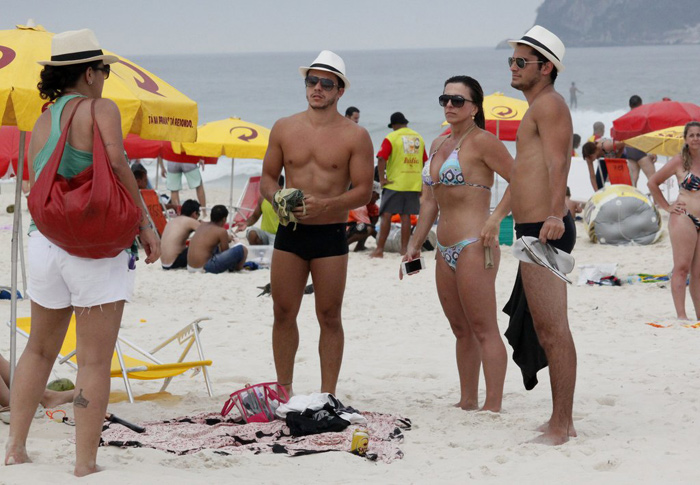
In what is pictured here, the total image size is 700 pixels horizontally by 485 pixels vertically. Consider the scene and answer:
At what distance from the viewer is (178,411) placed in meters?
5.18

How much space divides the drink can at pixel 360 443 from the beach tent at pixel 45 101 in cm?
175

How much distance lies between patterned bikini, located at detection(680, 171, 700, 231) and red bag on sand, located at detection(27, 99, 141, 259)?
5.04 metres

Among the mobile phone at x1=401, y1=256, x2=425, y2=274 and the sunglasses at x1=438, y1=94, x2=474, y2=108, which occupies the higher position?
the sunglasses at x1=438, y1=94, x2=474, y2=108

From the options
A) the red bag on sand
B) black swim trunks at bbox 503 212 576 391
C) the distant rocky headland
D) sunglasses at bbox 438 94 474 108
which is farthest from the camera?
the distant rocky headland

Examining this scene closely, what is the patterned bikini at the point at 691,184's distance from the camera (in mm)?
7213

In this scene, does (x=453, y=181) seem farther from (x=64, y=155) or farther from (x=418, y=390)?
(x=64, y=155)

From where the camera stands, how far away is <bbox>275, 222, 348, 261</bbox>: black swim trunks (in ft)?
16.3

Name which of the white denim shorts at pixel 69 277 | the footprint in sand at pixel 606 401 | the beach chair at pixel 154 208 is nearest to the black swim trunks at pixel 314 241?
the white denim shorts at pixel 69 277

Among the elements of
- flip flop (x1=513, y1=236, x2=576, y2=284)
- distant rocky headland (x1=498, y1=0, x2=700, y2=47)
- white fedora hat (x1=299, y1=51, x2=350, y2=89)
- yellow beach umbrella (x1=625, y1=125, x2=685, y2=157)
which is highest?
distant rocky headland (x1=498, y1=0, x2=700, y2=47)

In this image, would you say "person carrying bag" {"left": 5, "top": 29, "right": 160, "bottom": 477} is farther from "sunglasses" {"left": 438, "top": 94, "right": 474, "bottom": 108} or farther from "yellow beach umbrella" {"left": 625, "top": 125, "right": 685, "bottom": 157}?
"yellow beach umbrella" {"left": 625, "top": 125, "right": 685, "bottom": 157}

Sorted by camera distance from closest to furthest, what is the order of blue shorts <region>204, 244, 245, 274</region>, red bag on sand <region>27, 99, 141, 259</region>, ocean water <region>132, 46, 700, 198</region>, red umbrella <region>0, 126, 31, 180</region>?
red bag on sand <region>27, 99, 141, 259</region> < red umbrella <region>0, 126, 31, 180</region> < blue shorts <region>204, 244, 245, 274</region> < ocean water <region>132, 46, 700, 198</region>

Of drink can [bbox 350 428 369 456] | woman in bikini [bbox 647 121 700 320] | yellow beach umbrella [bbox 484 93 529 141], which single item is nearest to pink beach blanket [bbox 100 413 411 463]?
drink can [bbox 350 428 369 456]

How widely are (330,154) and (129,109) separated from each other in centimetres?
107

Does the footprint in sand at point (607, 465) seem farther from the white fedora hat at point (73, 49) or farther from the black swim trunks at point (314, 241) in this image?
the white fedora hat at point (73, 49)
